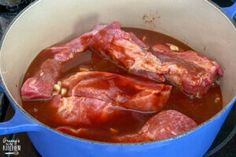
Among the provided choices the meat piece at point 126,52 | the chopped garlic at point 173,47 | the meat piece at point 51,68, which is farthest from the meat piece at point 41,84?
the chopped garlic at point 173,47

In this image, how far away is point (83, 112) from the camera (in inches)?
41.4

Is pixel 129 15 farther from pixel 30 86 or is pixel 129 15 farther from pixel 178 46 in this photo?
pixel 30 86

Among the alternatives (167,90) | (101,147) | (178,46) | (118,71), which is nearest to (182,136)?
(101,147)

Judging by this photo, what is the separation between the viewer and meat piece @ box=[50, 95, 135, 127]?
1053 millimetres

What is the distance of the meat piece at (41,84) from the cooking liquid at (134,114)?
0.02 m

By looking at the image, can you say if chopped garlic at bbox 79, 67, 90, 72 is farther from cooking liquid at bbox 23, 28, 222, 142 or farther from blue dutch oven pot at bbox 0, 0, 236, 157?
blue dutch oven pot at bbox 0, 0, 236, 157

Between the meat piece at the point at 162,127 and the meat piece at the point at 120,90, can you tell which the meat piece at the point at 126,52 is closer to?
the meat piece at the point at 120,90

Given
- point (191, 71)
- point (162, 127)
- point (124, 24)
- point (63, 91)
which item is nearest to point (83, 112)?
point (63, 91)

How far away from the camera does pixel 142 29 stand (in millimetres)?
1399

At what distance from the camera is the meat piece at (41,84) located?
43.8 inches

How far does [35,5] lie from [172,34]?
1.54ft

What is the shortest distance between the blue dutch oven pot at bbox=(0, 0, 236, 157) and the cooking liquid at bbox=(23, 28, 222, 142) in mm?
29

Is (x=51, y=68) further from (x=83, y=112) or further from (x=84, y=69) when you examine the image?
(x=83, y=112)

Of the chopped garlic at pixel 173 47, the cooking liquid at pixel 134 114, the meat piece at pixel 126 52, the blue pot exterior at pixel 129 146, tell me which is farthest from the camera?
the chopped garlic at pixel 173 47
